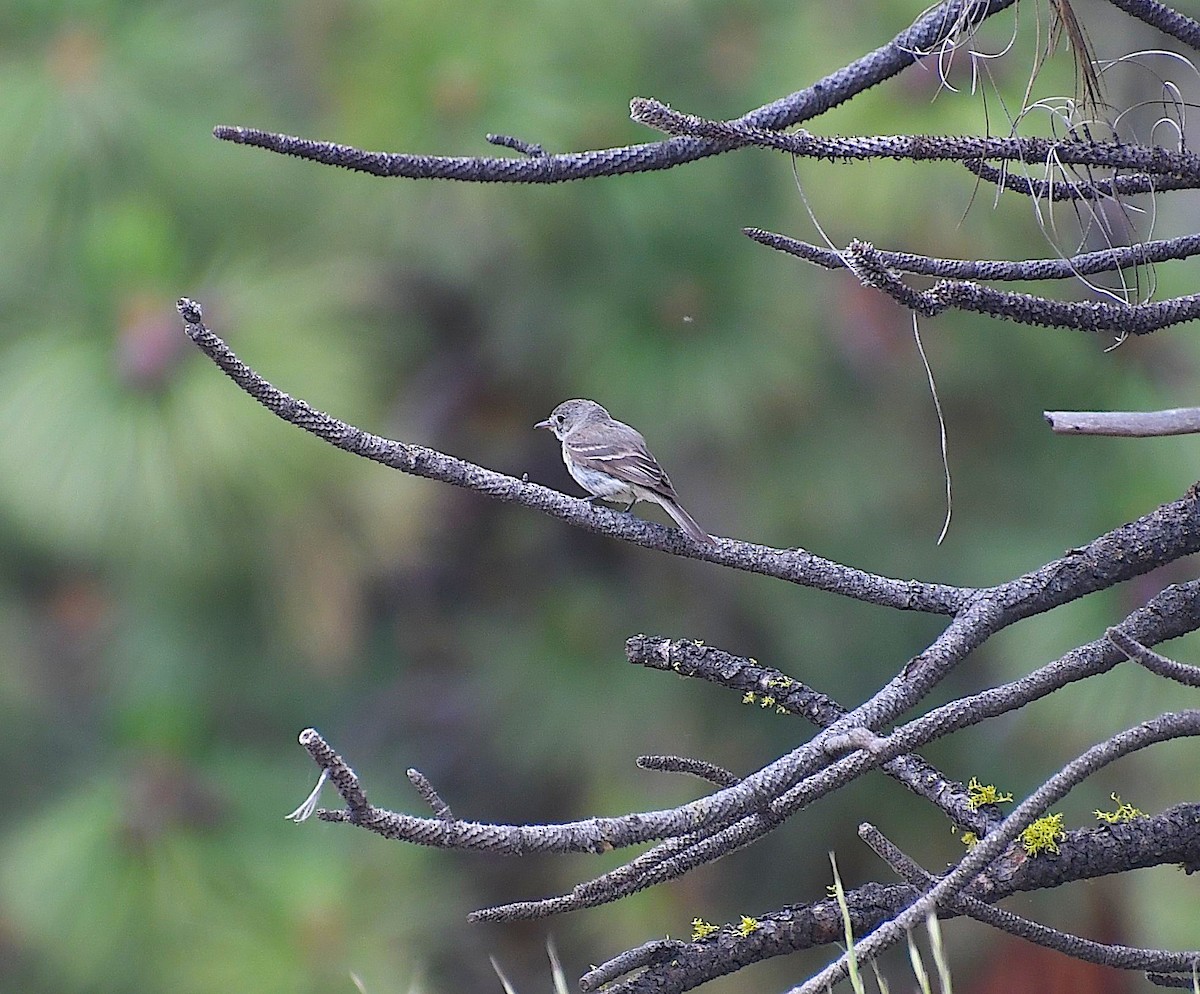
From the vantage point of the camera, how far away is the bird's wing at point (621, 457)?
241cm

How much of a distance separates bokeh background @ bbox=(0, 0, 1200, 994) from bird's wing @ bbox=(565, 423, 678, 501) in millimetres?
521

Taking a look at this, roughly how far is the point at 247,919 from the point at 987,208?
2054 mm

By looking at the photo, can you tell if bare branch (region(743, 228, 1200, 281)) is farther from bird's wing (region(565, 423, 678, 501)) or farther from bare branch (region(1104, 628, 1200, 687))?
bird's wing (region(565, 423, 678, 501))

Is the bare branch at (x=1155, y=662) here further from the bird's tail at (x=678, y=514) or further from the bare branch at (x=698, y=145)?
the bird's tail at (x=678, y=514)

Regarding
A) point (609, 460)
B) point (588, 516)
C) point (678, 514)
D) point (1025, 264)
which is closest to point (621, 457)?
point (609, 460)

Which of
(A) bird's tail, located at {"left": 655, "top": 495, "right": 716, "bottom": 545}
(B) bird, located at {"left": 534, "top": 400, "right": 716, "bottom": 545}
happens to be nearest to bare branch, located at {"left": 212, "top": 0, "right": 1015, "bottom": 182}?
(A) bird's tail, located at {"left": 655, "top": 495, "right": 716, "bottom": 545}

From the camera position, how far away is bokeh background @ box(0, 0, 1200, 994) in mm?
2875

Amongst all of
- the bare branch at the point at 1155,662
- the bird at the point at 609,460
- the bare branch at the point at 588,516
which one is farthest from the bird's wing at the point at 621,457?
the bare branch at the point at 1155,662

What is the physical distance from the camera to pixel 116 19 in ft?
10.6

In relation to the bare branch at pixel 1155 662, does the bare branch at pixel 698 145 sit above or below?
above

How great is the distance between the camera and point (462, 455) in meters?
3.29

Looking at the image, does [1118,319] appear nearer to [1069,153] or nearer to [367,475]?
[1069,153]

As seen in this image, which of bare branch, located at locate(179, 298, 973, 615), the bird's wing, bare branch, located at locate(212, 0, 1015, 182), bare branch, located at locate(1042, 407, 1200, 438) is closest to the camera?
bare branch, located at locate(1042, 407, 1200, 438)

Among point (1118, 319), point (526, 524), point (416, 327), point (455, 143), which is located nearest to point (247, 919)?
point (526, 524)
